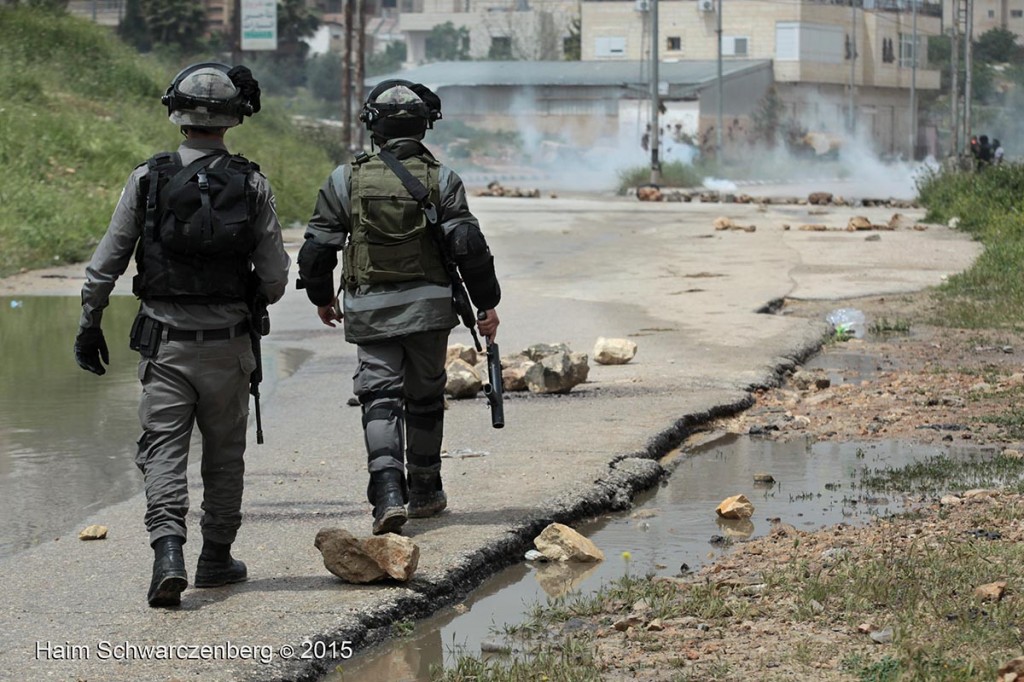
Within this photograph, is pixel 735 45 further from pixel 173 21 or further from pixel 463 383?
pixel 463 383

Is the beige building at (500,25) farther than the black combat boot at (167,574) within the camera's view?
Yes

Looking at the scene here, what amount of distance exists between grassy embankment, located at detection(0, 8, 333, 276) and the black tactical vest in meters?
12.8

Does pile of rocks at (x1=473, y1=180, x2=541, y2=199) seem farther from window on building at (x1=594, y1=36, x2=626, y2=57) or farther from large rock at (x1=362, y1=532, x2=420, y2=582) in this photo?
window on building at (x1=594, y1=36, x2=626, y2=57)

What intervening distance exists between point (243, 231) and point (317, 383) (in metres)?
5.18

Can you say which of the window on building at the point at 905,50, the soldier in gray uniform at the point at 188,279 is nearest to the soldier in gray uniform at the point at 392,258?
the soldier in gray uniform at the point at 188,279

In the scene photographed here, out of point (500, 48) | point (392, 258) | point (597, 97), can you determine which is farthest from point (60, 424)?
point (500, 48)

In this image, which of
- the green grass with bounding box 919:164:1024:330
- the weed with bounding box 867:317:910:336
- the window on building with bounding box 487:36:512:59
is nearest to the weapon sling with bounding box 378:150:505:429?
the weed with bounding box 867:317:910:336

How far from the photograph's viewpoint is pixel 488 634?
497 centimetres

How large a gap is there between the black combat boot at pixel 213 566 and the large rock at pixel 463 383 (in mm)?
3976

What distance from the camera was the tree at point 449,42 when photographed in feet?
369

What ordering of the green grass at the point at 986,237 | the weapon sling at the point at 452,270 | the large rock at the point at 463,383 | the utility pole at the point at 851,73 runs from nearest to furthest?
the weapon sling at the point at 452,270 < the large rock at the point at 463,383 < the green grass at the point at 986,237 < the utility pole at the point at 851,73

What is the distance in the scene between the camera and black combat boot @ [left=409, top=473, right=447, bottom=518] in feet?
20.2

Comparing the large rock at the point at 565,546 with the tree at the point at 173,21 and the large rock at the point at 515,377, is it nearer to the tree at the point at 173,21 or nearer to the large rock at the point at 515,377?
the large rock at the point at 515,377

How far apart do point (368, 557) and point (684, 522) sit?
1.75 metres
